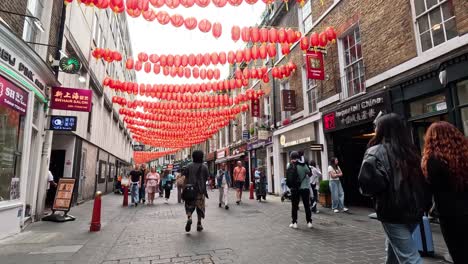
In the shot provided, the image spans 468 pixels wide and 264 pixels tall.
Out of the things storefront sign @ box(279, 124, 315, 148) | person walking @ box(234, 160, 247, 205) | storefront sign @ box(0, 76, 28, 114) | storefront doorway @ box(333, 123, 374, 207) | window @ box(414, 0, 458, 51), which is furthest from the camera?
storefront sign @ box(279, 124, 315, 148)

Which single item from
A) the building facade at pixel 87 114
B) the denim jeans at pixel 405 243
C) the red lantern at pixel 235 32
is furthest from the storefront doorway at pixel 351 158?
the building facade at pixel 87 114

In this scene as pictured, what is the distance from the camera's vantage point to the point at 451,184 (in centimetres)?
237

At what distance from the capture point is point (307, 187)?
262 inches

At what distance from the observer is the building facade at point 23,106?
19.6ft

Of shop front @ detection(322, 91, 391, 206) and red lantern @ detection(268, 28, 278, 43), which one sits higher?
red lantern @ detection(268, 28, 278, 43)

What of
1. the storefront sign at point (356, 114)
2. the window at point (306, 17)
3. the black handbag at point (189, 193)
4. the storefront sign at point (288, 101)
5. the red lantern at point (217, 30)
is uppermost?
the window at point (306, 17)

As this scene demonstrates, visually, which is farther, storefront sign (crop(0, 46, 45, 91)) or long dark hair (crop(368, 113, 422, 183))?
storefront sign (crop(0, 46, 45, 91))

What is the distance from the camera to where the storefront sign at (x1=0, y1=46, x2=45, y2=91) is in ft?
18.9

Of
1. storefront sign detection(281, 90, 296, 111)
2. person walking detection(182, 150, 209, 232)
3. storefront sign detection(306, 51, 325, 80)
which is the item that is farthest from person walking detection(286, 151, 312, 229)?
storefront sign detection(281, 90, 296, 111)

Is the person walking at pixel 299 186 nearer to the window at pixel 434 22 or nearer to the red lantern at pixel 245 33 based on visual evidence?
the red lantern at pixel 245 33

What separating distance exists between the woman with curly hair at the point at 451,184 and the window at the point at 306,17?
39.6ft

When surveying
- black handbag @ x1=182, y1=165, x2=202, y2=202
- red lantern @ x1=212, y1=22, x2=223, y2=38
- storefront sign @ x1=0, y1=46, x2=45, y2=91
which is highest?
red lantern @ x1=212, y1=22, x2=223, y2=38

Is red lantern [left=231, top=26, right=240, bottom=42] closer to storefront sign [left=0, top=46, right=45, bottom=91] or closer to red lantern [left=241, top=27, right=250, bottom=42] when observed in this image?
red lantern [left=241, top=27, right=250, bottom=42]

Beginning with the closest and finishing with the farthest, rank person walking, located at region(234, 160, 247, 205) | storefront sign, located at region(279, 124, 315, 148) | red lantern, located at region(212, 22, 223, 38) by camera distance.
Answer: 1. red lantern, located at region(212, 22, 223, 38)
2. person walking, located at region(234, 160, 247, 205)
3. storefront sign, located at region(279, 124, 315, 148)
